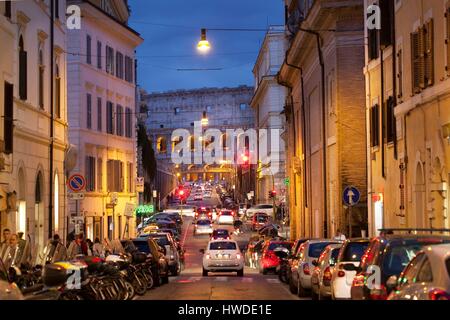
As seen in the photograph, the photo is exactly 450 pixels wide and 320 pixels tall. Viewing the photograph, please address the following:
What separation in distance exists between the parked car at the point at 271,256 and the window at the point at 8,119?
14.2 meters

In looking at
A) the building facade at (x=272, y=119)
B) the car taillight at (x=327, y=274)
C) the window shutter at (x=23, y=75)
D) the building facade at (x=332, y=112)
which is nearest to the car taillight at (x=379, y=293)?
the car taillight at (x=327, y=274)

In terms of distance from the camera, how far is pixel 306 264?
1071 inches

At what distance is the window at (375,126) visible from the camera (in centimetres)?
3816

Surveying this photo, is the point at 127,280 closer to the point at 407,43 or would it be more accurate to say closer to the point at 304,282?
the point at 304,282

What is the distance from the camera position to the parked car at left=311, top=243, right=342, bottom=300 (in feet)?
72.1

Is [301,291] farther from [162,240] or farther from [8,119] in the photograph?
[162,240]

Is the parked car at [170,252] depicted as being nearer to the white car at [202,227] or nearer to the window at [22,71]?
the window at [22,71]

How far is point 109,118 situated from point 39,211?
2672cm

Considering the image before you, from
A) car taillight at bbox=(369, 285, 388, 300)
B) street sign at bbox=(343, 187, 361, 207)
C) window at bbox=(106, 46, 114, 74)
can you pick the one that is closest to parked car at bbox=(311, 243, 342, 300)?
car taillight at bbox=(369, 285, 388, 300)

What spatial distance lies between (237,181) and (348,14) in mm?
107107

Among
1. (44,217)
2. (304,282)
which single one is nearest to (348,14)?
(44,217)

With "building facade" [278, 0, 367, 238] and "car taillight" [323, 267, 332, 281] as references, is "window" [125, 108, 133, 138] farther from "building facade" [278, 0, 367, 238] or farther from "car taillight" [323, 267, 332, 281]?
"car taillight" [323, 267, 332, 281]

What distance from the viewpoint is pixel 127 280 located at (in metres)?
25.2

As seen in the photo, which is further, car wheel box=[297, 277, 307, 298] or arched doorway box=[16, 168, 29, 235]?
arched doorway box=[16, 168, 29, 235]
